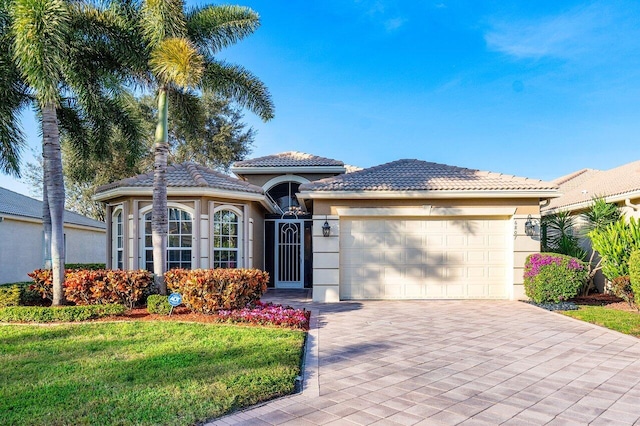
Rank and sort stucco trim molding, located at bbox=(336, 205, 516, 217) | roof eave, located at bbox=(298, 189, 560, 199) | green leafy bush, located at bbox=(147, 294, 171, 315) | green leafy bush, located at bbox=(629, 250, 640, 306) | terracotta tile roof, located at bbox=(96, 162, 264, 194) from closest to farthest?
green leafy bush, located at bbox=(147, 294, 171, 315)
green leafy bush, located at bbox=(629, 250, 640, 306)
roof eave, located at bbox=(298, 189, 560, 199)
stucco trim molding, located at bbox=(336, 205, 516, 217)
terracotta tile roof, located at bbox=(96, 162, 264, 194)

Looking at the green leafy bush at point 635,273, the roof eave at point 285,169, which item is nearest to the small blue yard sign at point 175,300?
the roof eave at point 285,169

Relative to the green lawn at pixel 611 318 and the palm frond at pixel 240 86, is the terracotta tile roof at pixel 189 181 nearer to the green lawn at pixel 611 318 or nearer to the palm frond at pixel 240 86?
the palm frond at pixel 240 86

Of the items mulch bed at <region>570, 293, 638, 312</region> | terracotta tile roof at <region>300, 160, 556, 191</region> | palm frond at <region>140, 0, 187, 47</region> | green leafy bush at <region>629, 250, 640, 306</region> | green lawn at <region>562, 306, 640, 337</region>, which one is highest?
palm frond at <region>140, 0, 187, 47</region>

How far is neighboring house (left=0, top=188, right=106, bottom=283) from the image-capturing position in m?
16.5

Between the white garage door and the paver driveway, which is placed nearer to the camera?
the paver driveway

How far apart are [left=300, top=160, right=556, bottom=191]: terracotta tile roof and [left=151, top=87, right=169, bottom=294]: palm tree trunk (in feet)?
12.0

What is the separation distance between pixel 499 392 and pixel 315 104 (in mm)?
14528

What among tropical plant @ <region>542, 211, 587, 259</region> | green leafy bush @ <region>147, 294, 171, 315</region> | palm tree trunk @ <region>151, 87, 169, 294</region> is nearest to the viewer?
green leafy bush @ <region>147, 294, 171, 315</region>

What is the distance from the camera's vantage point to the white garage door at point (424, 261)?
37.6ft

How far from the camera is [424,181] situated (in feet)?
37.8

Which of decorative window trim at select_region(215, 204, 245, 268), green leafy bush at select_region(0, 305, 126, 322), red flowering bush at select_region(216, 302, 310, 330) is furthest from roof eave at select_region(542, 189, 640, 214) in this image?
green leafy bush at select_region(0, 305, 126, 322)

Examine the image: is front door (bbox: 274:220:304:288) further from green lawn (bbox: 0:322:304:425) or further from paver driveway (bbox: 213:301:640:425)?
green lawn (bbox: 0:322:304:425)

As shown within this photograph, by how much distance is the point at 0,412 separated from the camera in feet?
12.8

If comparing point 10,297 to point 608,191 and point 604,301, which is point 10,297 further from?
point 608,191
